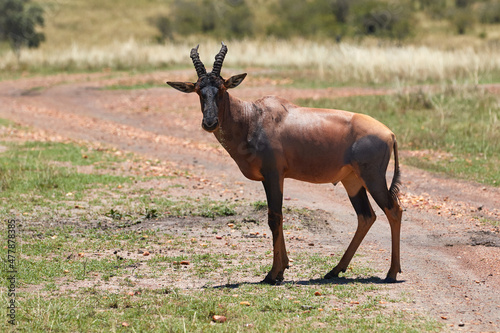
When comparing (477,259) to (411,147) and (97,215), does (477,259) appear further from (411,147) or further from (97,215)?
(411,147)

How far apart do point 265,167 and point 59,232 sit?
3.48 meters

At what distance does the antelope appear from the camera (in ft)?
25.0

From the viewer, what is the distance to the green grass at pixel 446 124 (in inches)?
565

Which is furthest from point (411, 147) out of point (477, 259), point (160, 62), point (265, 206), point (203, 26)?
point (203, 26)

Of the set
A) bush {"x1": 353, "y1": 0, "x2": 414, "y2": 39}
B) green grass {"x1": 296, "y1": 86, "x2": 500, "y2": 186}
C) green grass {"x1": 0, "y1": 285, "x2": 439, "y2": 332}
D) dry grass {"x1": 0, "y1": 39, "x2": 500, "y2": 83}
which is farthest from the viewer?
bush {"x1": 353, "y1": 0, "x2": 414, "y2": 39}

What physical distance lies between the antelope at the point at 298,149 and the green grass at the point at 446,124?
6018 mm

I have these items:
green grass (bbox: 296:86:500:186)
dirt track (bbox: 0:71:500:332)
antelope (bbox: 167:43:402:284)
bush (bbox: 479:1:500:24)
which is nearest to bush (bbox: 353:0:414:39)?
bush (bbox: 479:1:500:24)

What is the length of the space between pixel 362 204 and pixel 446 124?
10.2 metres

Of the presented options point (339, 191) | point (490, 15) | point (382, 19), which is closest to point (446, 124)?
point (339, 191)

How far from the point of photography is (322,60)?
96.8 feet

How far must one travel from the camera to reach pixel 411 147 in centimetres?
1602

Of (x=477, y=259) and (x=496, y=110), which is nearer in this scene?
(x=477, y=259)

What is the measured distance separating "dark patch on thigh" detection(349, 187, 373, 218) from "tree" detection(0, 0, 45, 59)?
35584mm

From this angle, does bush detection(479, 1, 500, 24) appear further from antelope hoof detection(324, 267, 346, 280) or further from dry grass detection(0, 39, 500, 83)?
antelope hoof detection(324, 267, 346, 280)
